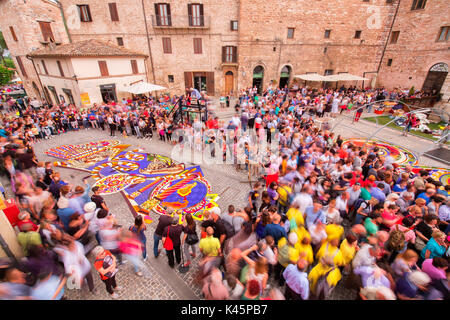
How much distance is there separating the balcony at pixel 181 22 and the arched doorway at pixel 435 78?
22984 millimetres

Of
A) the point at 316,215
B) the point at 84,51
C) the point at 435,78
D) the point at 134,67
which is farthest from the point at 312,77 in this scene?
the point at 316,215

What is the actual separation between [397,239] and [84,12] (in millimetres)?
29686

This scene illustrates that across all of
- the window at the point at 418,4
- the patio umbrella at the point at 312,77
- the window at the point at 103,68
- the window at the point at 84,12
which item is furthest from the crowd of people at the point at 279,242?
the window at the point at 418,4

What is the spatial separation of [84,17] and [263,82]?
20.1 meters

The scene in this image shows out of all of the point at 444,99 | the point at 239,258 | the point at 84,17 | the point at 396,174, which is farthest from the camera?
the point at 84,17

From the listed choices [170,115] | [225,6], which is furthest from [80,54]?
[225,6]

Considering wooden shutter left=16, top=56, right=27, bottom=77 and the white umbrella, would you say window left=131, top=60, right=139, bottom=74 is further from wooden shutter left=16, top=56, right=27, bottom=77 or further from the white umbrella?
the white umbrella

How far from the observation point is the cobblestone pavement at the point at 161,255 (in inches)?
179

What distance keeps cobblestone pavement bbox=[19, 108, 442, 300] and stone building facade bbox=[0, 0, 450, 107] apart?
47.9 ft

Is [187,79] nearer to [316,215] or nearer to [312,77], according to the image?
[312,77]

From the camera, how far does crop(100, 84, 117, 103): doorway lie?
19469 mm

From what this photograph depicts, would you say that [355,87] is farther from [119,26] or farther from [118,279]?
[118,279]

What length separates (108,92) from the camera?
1988 centimetres

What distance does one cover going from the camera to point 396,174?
668 centimetres
